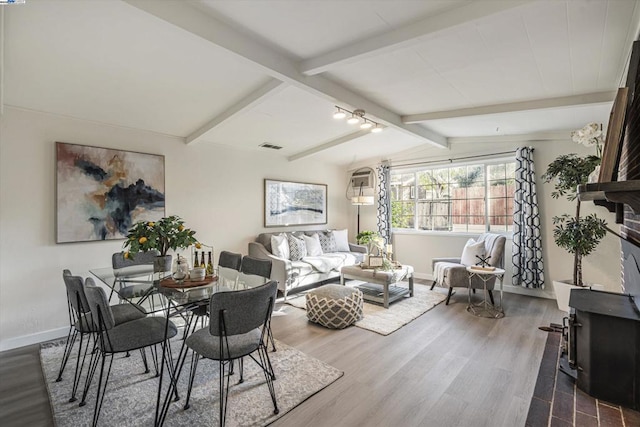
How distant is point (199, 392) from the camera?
228 centimetres

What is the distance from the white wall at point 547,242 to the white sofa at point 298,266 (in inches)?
55.5

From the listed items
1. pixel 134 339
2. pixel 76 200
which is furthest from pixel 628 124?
pixel 76 200

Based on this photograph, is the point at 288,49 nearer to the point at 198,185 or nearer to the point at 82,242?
the point at 198,185

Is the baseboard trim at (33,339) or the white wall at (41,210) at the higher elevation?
the white wall at (41,210)

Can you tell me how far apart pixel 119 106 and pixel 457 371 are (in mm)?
4186

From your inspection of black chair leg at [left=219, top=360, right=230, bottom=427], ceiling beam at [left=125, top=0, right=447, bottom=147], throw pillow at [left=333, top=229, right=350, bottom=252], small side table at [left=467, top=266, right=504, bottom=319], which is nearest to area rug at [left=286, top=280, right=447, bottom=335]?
small side table at [left=467, top=266, right=504, bottom=319]

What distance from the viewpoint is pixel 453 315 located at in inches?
153

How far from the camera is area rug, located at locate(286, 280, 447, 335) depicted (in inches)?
139

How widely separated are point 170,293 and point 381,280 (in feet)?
8.91

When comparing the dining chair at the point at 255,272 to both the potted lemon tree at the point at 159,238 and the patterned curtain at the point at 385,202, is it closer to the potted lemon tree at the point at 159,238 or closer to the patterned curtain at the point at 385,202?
the potted lemon tree at the point at 159,238

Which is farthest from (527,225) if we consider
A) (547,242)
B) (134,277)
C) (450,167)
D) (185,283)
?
(134,277)

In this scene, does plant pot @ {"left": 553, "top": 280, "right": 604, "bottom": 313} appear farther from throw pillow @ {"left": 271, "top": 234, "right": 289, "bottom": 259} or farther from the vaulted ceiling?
throw pillow @ {"left": 271, "top": 234, "right": 289, "bottom": 259}

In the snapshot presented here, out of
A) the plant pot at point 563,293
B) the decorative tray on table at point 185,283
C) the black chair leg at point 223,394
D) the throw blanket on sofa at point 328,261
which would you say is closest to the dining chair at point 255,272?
the decorative tray on table at point 185,283

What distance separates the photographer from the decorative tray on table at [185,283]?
239 centimetres
